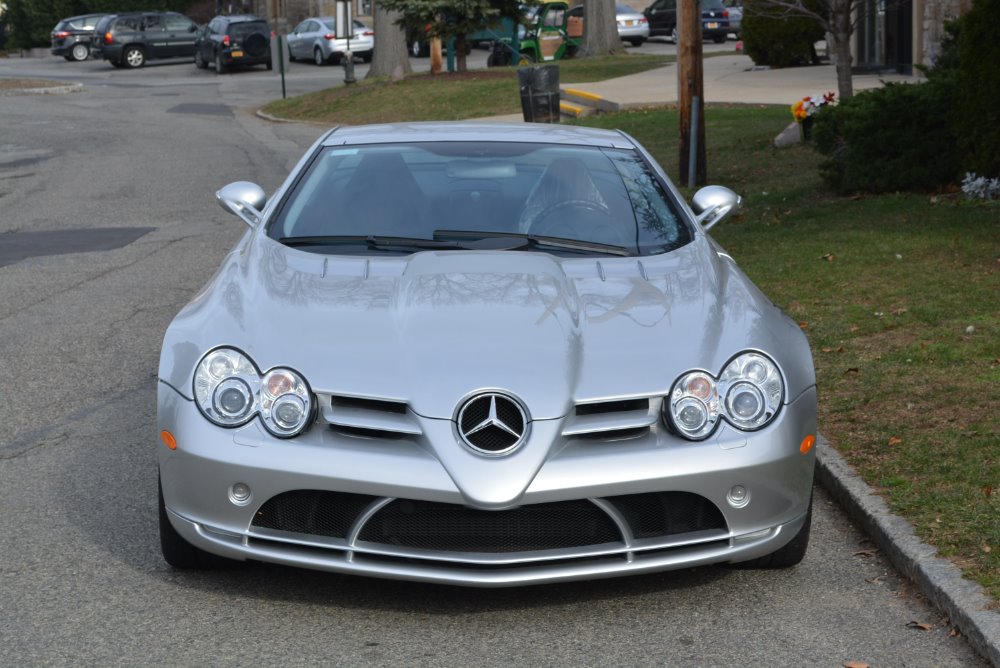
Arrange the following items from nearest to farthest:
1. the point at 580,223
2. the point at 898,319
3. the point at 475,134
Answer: the point at 580,223
the point at 475,134
the point at 898,319

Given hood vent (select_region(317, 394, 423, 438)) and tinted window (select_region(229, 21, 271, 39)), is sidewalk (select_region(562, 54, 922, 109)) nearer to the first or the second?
tinted window (select_region(229, 21, 271, 39))

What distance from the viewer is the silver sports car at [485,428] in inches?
162

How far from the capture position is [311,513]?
4.25m

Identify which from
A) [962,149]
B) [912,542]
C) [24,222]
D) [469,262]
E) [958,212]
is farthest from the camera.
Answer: [24,222]

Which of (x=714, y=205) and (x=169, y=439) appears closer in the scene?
(x=169, y=439)

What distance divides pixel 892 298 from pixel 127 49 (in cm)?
4377

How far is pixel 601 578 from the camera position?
168 inches

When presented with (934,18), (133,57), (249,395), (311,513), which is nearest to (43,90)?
(133,57)

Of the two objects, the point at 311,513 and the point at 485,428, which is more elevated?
the point at 485,428

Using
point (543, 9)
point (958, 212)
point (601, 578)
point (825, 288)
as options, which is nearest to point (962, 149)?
point (958, 212)

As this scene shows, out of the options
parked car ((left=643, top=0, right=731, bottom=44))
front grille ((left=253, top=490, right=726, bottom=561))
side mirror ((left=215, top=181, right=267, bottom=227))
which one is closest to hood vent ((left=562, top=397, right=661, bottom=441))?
front grille ((left=253, top=490, right=726, bottom=561))

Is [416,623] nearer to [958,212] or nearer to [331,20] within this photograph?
[958,212]

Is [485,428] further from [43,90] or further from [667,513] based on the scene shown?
[43,90]

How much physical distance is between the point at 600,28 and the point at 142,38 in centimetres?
1847
